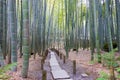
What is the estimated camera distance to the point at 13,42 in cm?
560

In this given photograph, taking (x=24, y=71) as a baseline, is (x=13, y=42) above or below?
above

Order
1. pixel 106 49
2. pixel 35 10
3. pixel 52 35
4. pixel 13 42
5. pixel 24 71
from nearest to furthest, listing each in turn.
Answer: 1. pixel 24 71
2. pixel 13 42
3. pixel 35 10
4. pixel 106 49
5. pixel 52 35

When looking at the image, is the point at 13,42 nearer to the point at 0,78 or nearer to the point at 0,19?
the point at 0,19

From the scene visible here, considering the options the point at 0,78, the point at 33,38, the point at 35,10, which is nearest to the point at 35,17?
the point at 35,10

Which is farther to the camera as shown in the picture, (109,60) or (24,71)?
(109,60)

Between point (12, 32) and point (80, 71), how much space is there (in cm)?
270

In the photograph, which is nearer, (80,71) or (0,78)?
(0,78)

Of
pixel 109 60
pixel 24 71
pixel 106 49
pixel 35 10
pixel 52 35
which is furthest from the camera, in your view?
pixel 52 35

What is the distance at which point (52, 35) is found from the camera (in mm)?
31359

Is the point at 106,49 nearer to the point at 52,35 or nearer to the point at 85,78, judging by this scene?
the point at 85,78

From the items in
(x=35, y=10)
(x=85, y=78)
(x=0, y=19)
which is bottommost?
(x=85, y=78)

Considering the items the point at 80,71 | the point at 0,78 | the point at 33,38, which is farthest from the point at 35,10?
the point at 0,78

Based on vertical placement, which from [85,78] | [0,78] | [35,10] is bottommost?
[85,78]

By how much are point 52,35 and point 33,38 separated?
19.6 metres
